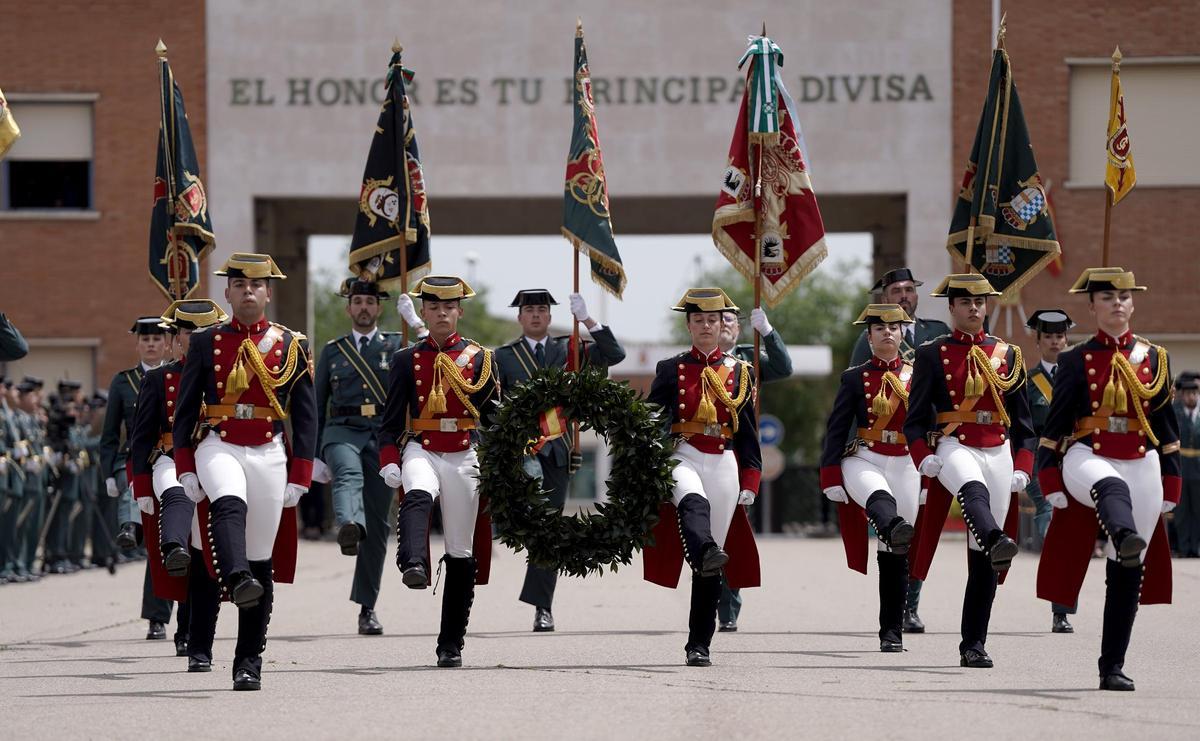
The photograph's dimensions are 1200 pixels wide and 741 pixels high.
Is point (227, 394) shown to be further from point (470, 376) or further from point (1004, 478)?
point (1004, 478)

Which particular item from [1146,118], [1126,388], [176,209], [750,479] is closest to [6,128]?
[176,209]

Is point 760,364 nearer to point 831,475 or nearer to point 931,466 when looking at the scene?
point 831,475

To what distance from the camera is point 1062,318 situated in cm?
1352

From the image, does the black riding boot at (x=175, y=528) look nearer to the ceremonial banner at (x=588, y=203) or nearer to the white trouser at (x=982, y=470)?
the ceremonial banner at (x=588, y=203)

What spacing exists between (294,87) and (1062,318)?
16395 millimetres

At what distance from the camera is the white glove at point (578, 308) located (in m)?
11.6

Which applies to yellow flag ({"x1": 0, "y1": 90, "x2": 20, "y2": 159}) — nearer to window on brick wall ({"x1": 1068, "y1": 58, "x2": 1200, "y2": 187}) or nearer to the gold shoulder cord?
the gold shoulder cord

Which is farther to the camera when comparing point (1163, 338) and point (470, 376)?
point (1163, 338)

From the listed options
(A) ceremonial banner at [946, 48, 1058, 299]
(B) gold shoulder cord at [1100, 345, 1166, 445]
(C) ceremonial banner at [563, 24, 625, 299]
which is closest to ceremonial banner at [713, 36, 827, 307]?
(C) ceremonial banner at [563, 24, 625, 299]

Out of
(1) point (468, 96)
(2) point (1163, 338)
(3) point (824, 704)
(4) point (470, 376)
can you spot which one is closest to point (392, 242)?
(4) point (470, 376)

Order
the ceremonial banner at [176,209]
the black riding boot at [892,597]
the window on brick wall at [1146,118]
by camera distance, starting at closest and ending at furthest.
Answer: the black riding boot at [892,597] < the ceremonial banner at [176,209] < the window on brick wall at [1146,118]

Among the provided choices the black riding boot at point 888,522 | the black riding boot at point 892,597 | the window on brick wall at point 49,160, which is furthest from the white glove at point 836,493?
the window on brick wall at point 49,160

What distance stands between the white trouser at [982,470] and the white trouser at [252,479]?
10.9 ft

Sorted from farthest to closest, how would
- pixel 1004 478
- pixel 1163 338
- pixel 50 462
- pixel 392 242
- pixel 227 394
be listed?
1. pixel 1163 338
2. pixel 50 462
3. pixel 392 242
4. pixel 1004 478
5. pixel 227 394
